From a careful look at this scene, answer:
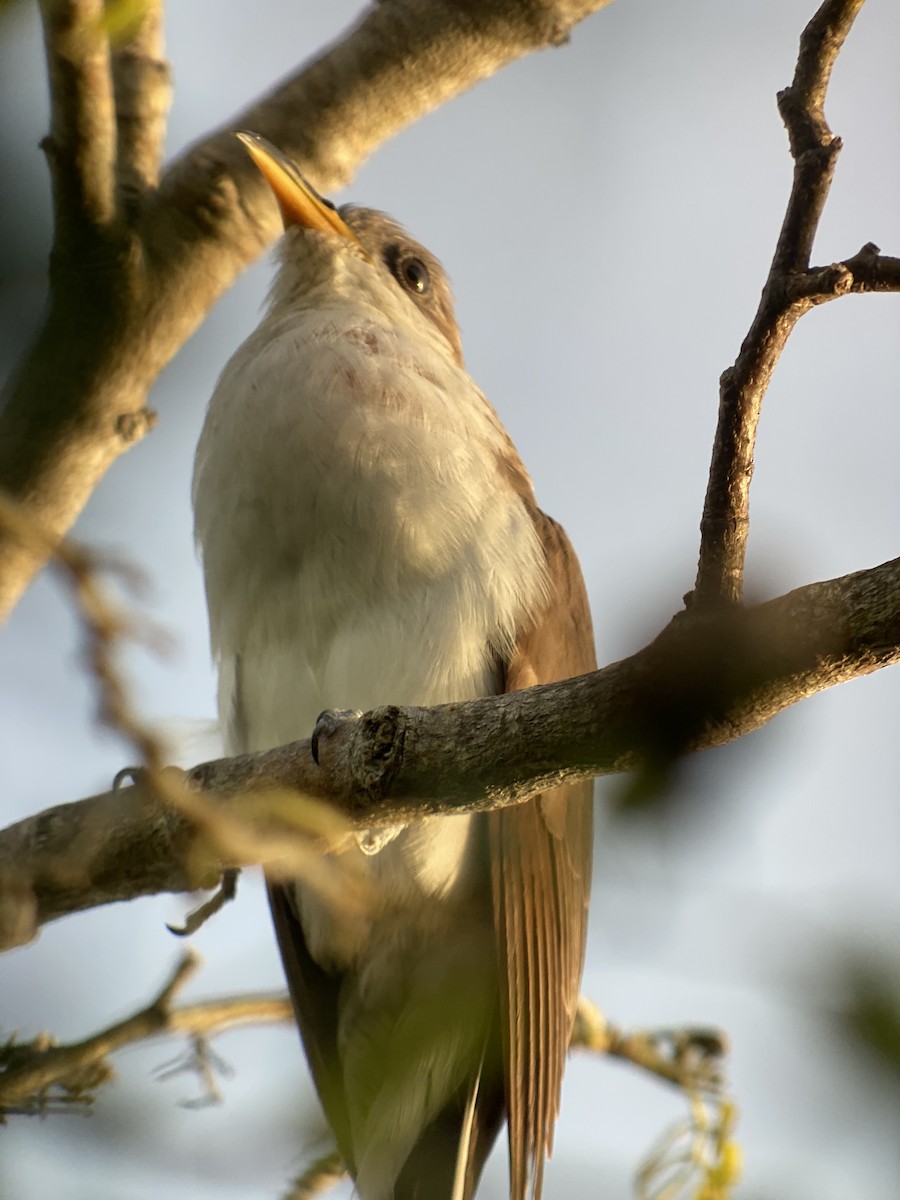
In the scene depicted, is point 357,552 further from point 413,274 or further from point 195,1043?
point 413,274

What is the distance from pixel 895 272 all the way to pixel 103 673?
4.36 feet

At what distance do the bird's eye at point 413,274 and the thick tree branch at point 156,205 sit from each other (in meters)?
0.80

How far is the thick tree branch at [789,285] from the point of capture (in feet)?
7.11

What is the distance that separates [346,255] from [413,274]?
→ 19.0 inches

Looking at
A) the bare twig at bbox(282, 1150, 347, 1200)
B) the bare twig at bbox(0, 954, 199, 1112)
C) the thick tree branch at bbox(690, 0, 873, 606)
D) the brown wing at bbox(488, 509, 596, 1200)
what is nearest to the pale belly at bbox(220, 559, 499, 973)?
the brown wing at bbox(488, 509, 596, 1200)

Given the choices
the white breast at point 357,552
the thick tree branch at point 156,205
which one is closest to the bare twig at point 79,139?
the thick tree branch at point 156,205

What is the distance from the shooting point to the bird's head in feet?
14.0

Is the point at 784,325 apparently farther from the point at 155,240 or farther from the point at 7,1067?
the point at 155,240

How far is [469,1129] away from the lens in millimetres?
3900

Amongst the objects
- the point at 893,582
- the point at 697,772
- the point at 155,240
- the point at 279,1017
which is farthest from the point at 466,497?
the point at 697,772

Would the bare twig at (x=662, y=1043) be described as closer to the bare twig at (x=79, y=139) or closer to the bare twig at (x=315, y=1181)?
the bare twig at (x=315, y=1181)

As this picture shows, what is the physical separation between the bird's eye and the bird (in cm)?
95

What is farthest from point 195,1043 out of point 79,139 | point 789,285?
point 79,139

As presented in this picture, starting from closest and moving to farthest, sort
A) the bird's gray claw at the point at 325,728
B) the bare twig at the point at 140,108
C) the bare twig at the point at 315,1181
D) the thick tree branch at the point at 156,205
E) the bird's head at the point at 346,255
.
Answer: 1. the bird's gray claw at the point at 325,728
2. the bare twig at the point at 315,1181
3. the thick tree branch at the point at 156,205
4. the bare twig at the point at 140,108
5. the bird's head at the point at 346,255
